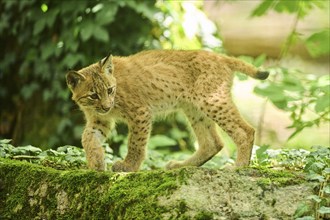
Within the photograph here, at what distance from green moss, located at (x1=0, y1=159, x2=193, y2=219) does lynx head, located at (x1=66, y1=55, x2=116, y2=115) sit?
101 centimetres

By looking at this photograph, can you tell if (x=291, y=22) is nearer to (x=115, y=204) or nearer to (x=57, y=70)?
(x=57, y=70)

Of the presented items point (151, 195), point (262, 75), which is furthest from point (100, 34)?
point (151, 195)

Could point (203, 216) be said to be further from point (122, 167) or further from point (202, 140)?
point (202, 140)

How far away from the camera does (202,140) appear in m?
6.11

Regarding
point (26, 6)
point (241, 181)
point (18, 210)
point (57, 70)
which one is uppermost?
point (26, 6)

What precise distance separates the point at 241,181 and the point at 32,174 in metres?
1.57

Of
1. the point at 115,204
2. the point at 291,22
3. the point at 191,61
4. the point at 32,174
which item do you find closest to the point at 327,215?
the point at 115,204

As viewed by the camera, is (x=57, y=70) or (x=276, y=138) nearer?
(x=57, y=70)

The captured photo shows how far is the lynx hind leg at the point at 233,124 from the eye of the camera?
219 inches

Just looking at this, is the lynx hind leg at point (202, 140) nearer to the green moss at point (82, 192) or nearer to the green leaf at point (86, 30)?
the green moss at point (82, 192)

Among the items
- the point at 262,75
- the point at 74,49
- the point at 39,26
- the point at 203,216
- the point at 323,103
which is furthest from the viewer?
the point at 39,26

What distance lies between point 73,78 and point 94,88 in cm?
21

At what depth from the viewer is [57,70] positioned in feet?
31.0

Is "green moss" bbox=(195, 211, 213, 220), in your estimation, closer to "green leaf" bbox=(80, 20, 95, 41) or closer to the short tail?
the short tail
